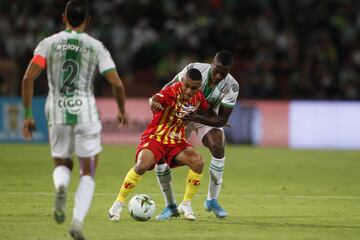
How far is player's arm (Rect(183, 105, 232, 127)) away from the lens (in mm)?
9594

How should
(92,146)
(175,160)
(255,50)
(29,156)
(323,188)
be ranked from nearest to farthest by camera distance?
(92,146), (175,160), (323,188), (29,156), (255,50)

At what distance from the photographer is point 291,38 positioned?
2542 centimetres

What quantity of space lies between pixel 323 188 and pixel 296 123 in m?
9.91

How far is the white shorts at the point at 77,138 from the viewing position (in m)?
7.71

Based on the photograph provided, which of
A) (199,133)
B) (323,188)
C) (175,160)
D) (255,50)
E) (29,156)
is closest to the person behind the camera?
(175,160)

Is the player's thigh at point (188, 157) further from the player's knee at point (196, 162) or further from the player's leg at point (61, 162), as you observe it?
the player's leg at point (61, 162)

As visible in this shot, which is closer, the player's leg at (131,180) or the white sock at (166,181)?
the player's leg at (131,180)

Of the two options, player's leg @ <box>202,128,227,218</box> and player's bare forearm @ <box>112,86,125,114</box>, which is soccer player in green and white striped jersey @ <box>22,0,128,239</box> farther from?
player's leg @ <box>202,128,227,218</box>

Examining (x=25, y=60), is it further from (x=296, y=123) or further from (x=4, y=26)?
(x=296, y=123)

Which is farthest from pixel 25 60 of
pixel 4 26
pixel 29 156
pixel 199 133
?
pixel 199 133

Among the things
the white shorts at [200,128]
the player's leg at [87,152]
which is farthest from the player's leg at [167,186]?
the player's leg at [87,152]

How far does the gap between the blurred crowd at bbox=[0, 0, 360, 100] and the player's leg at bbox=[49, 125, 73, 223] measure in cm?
1556

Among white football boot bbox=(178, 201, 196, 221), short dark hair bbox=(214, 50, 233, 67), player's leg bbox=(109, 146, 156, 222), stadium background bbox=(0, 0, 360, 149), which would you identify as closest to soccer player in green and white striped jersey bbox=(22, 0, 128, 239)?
player's leg bbox=(109, 146, 156, 222)

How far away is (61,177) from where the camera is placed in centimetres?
771
